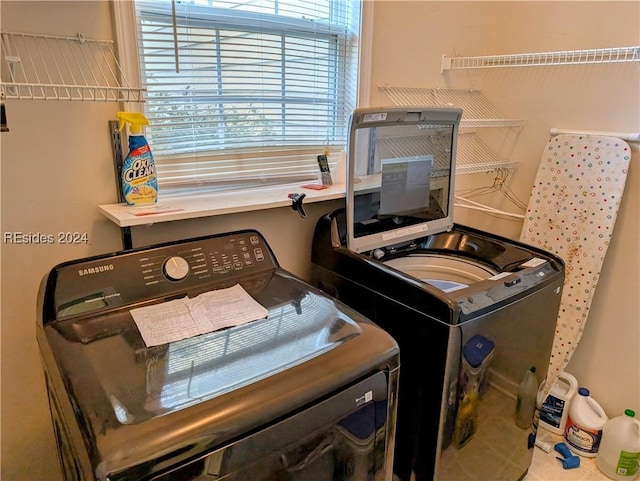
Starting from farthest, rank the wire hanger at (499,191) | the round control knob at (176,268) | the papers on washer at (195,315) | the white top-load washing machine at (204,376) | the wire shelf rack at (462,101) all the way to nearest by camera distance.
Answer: the wire hanger at (499,191) < the wire shelf rack at (462,101) < the round control knob at (176,268) < the papers on washer at (195,315) < the white top-load washing machine at (204,376)

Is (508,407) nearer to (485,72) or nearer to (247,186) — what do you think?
(247,186)

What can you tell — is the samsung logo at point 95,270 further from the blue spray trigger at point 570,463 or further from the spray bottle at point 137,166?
the blue spray trigger at point 570,463

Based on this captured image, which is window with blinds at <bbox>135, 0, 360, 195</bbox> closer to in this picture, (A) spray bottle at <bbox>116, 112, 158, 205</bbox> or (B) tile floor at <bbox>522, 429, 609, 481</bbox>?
(A) spray bottle at <bbox>116, 112, 158, 205</bbox>

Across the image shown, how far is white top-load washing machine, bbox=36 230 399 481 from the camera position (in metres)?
0.77

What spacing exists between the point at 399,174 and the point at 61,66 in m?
1.08

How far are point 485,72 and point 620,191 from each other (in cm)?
91

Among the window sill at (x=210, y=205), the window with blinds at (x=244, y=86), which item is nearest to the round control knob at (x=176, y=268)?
the window sill at (x=210, y=205)

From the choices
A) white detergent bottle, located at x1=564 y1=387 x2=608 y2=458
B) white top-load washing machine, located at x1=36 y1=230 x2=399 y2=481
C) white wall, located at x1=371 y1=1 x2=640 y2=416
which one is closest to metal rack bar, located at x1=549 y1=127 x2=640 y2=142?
white wall, located at x1=371 y1=1 x2=640 y2=416

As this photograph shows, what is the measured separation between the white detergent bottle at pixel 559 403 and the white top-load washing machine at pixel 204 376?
1400 millimetres

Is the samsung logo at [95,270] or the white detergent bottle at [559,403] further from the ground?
the samsung logo at [95,270]

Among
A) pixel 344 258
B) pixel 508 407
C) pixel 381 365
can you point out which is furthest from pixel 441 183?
pixel 381 365

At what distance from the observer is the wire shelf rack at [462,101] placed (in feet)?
6.50

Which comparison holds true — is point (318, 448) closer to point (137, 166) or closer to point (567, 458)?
point (137, 166)

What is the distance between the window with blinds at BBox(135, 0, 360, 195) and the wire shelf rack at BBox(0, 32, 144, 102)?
141mm
